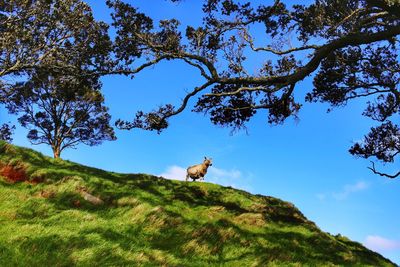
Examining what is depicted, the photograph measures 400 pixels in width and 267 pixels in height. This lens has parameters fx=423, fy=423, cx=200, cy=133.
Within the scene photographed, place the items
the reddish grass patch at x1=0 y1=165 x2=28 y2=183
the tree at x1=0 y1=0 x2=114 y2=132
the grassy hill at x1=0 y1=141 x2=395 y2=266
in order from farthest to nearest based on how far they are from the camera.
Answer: the tree at x1=0 y1=0 x2=114 y2=132 → the reddish grass patch at x1=0 y1=165 x2=28 y2=183 → the grassy hill at x1=0 y1=141 x2=395 y2=266

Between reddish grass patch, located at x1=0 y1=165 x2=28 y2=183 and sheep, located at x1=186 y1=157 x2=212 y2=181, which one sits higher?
sheep, located at x1=186 y1=157 x2=212 y2=181

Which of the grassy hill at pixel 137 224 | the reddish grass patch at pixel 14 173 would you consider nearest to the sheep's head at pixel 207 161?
the grassy hill at pixel 137 224

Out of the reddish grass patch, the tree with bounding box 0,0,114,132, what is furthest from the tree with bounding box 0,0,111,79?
the reddish grass patch

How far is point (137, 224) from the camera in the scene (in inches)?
568

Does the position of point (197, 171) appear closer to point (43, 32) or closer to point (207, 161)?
point (207, 161)

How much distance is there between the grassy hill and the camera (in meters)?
10.4

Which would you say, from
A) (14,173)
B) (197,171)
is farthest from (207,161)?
(14,173)

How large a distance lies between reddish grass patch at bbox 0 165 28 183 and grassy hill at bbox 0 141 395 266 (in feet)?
0.13

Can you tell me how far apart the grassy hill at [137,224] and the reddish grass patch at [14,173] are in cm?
4

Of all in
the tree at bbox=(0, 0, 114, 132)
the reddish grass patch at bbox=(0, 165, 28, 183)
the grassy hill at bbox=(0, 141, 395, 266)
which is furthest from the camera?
the tree at bbox=(0, 0, 114, 132)

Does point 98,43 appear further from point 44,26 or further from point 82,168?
point 44,26

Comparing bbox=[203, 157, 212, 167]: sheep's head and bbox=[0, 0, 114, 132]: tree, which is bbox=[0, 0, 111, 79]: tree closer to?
bbox=[0, 0, 114, 132]: tree

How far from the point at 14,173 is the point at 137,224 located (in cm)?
709

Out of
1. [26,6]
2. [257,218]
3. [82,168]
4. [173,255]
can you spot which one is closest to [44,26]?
[26,6]
